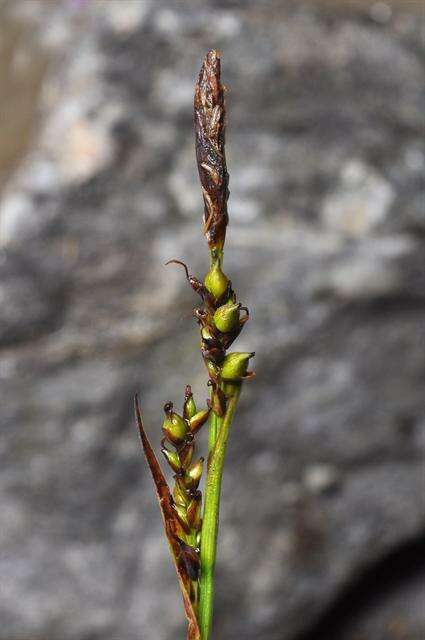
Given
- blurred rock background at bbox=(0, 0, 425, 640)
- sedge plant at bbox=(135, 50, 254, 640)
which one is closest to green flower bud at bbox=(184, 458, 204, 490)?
sedge plant at bbox=(135, 50, 254, 640)

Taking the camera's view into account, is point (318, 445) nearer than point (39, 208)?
No

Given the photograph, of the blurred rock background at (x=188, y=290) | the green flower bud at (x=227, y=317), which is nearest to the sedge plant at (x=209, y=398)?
the green flower bud at (x=227, y=317)

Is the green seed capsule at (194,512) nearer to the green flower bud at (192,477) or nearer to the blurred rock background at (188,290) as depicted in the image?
the green flower bud at (192,477)

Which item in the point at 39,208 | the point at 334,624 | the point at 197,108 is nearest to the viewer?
the point at 197,108

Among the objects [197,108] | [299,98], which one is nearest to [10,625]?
[299,98]

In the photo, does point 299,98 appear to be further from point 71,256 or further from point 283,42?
point 71,256

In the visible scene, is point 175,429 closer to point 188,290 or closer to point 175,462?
point 175,462

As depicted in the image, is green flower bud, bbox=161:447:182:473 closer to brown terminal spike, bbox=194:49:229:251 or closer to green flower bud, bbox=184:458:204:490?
green flower bud, bbox=184:458:204:490

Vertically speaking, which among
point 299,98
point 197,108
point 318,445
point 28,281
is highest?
point 299,98
